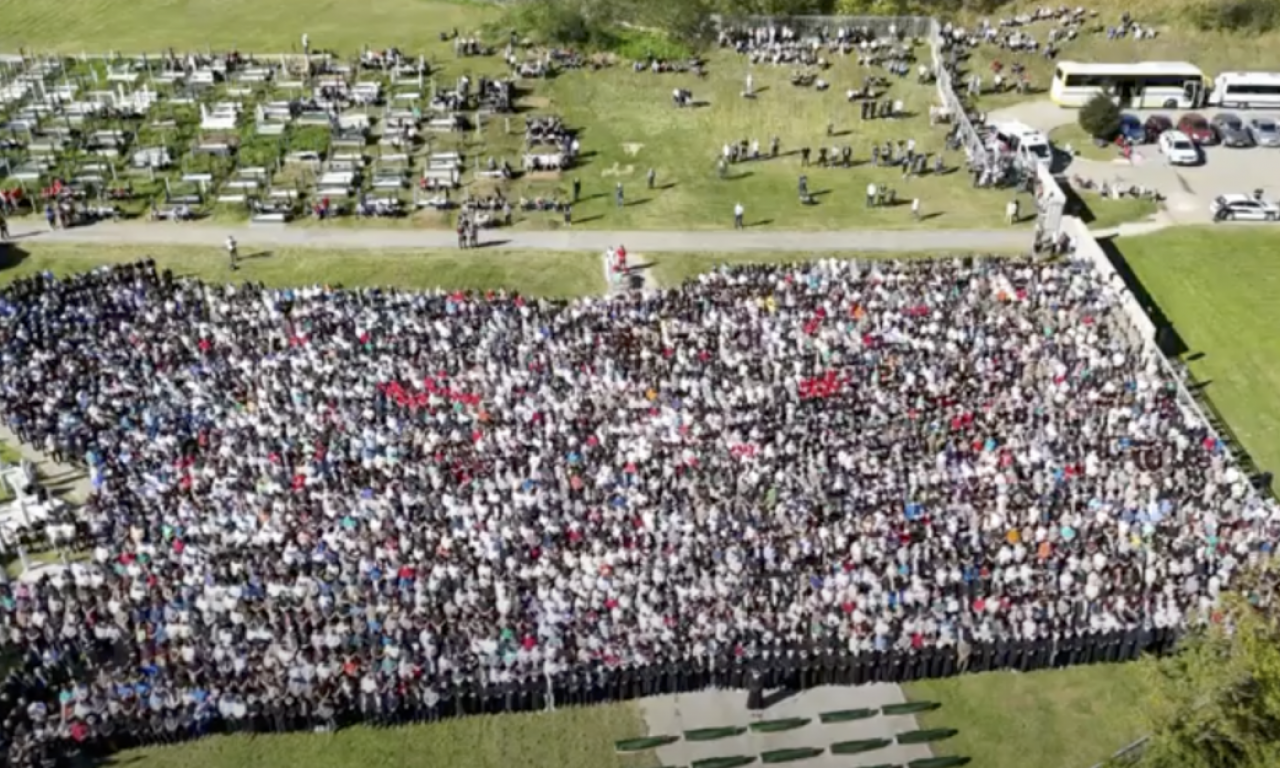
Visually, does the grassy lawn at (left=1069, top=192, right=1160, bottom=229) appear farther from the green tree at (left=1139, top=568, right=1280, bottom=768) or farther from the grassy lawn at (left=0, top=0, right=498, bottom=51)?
the grassy lawn at (left=0, top=0, right=498, bottom=51)

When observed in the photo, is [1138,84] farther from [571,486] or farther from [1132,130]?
[571,486]

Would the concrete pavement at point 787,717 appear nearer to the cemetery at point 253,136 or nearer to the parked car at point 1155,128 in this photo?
A: the cemetery at point 253,136

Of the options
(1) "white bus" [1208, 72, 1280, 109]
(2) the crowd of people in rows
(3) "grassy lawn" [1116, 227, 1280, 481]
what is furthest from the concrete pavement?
(1) "white bus" [1208, 72, 1280, 109]

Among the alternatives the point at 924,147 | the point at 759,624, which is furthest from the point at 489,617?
the point at 924,147

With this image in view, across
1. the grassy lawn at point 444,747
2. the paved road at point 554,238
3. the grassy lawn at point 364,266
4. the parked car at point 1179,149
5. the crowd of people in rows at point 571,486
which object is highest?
the parked car at point 1179,149

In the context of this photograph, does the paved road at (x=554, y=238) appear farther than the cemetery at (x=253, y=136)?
No

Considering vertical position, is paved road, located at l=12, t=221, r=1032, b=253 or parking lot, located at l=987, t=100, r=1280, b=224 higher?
parking lot, located at l=987, t=100, r=1280, b=224

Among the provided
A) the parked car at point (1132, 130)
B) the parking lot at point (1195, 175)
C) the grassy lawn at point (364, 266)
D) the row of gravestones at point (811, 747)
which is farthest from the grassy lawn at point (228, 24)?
the row of gravestones at point (811, 747)
